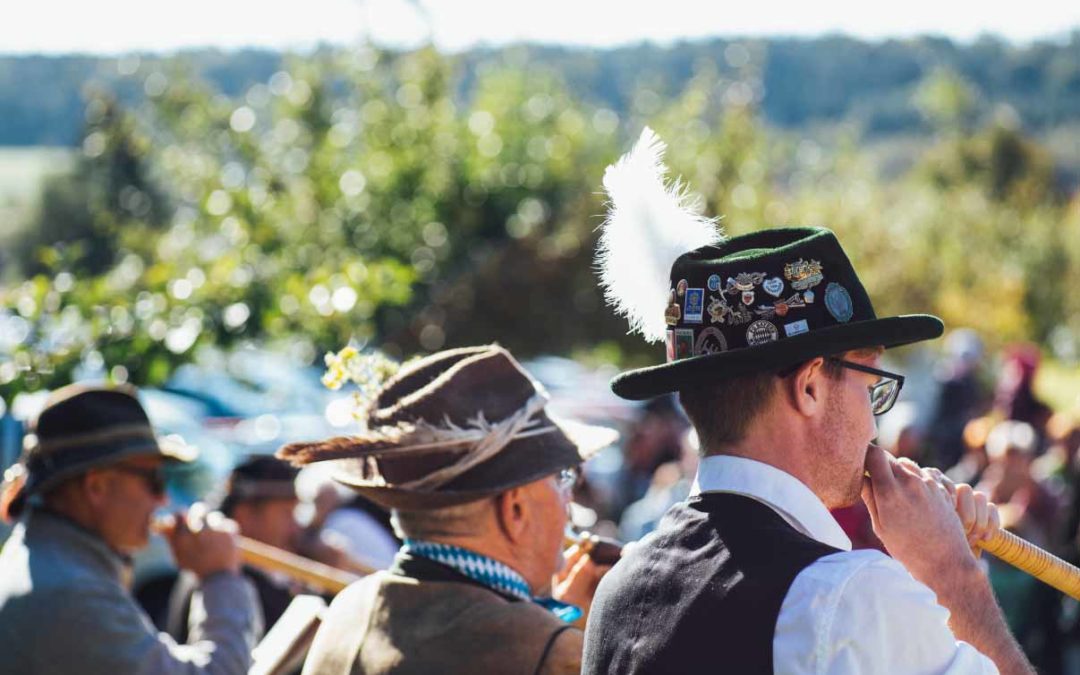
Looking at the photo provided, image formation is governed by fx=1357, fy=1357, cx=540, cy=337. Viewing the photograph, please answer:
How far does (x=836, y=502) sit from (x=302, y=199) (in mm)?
9139

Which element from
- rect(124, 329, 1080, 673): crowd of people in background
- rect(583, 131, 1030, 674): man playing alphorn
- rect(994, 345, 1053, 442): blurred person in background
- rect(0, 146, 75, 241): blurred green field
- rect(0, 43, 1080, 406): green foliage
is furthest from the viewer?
rect(0, 146, 75, 241): blurred green field

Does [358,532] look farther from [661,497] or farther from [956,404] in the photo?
[956,404]

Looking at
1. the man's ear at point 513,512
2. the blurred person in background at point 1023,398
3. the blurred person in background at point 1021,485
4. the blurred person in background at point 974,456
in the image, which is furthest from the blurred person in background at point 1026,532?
the man's ear at point 513,512

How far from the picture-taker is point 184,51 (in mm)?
14547

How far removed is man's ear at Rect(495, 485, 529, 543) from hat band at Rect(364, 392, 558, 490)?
0.10m

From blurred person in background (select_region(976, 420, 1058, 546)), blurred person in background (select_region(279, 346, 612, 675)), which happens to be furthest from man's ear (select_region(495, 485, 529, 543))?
blurred person in background (select_region(976, 420, 1058, 546))

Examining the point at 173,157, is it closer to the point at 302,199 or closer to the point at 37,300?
the point at 302,199

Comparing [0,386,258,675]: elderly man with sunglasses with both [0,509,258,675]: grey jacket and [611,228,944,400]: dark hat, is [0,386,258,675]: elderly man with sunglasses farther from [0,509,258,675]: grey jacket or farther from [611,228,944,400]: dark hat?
[611,228,944,400]: dark hat

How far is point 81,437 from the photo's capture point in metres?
3.97

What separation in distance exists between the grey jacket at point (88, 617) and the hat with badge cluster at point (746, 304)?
177cm

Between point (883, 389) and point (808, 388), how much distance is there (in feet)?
0.54

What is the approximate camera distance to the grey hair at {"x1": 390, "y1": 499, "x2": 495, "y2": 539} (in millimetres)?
3008

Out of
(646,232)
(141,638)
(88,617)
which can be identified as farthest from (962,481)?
(646,232)

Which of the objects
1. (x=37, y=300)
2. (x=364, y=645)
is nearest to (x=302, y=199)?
(x=37, y=300)
